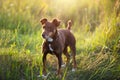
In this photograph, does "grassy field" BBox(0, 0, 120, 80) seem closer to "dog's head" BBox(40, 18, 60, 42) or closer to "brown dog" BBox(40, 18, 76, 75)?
"brown dog" BBox(40, 18, 76, 75)

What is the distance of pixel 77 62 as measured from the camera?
873 centimetres

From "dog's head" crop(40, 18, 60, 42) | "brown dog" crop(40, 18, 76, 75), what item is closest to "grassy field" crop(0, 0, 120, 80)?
"brown dog" crop(40, 18, 76, 75)

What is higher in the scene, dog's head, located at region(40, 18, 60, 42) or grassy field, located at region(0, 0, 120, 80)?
dog's head, located at region(40, 18, 60, 42)

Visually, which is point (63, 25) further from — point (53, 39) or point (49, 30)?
point (49, 30)

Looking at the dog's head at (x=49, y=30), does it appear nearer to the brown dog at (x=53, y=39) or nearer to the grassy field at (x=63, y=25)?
the brown dog at (x=53, y=39)

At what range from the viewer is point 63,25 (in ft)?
36.8

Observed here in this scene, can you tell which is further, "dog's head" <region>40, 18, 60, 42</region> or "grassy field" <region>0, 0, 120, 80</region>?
"grassy field" <region>0, 0, 120, 80</region>

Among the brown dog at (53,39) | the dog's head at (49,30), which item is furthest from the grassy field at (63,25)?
the dog's head at (49,30)

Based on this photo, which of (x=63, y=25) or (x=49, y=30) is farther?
(x=63, y=25)

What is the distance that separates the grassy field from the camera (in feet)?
25.6

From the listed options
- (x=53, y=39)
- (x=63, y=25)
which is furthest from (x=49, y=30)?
(x=63, y=25)

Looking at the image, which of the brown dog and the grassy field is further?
the grassy field

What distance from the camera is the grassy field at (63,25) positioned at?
7.79 meters

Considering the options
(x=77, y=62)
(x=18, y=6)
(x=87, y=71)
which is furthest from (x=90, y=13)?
(x=87, y=71)
